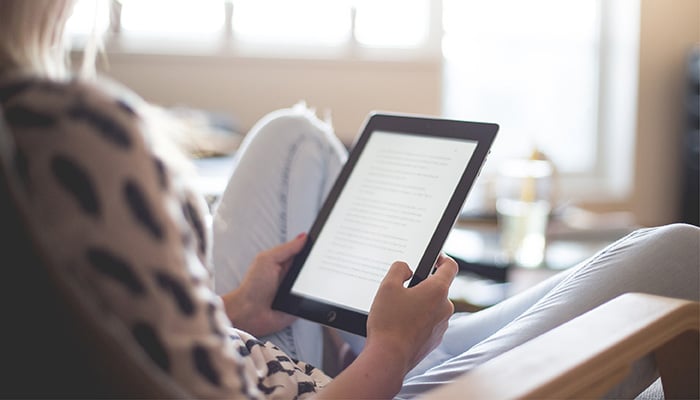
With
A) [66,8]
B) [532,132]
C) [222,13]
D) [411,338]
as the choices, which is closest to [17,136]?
[66,8]

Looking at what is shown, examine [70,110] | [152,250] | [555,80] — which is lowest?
[555,80]

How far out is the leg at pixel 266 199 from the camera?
4.72 feet

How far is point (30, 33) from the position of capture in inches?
27.8

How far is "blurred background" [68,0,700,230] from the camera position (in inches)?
165

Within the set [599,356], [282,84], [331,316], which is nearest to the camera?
[599,356]

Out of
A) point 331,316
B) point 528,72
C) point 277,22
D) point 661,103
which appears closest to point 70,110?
point 331,316

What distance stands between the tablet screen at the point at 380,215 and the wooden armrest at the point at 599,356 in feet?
1.01

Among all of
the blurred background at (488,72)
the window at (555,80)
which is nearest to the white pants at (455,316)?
the blurred background at (488,72)

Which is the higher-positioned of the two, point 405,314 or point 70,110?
point 70,110

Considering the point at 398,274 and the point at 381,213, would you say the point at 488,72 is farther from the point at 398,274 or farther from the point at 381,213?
the point at 398,274

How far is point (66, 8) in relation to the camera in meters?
0.73

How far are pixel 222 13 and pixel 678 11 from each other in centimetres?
255

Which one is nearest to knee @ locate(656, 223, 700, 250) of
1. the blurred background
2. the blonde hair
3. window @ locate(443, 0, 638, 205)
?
the blonde hair

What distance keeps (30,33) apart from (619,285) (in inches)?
26.3
